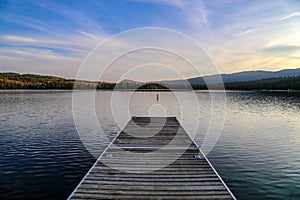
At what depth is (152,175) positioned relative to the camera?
8297mm

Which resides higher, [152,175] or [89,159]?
[152,175]

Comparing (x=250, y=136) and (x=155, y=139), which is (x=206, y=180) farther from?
(x=250, y=136)

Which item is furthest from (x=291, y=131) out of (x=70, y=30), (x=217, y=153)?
(x=70, y=30)

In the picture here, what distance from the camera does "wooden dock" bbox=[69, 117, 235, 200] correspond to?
6.84 m

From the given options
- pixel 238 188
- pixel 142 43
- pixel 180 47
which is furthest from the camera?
pixel 180 47

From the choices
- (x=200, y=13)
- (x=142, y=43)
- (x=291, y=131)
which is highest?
(x=200, y=13)

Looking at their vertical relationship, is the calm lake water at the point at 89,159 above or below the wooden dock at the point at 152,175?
below

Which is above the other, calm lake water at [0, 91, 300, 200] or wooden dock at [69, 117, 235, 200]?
wooden dock at [69, 117, 235, 200]

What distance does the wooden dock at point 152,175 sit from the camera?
6.84 meters

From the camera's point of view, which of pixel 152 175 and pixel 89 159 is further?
pixel 89 159

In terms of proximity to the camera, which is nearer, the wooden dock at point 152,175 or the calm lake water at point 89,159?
the wooden dock at point 152,175

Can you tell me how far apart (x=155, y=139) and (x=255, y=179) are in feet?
19.1

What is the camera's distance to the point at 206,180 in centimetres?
780

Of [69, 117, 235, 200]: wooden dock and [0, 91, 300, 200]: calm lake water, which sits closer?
[69, 117, 235, 200]: wooden dock
